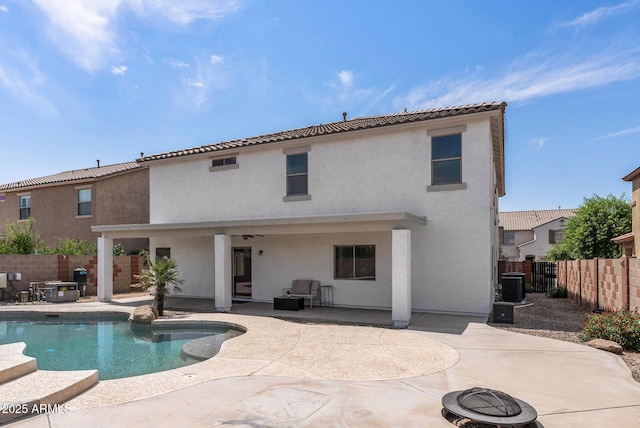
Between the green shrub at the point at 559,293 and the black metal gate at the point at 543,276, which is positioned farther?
the black metal gate at the point at 543,276

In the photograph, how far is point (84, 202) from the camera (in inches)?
894

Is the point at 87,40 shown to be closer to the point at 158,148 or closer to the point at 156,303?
the point at 158,148

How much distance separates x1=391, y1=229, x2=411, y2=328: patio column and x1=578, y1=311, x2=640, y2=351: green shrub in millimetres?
4149

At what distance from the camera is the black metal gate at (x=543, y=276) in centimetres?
2273

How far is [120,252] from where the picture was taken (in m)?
21.3

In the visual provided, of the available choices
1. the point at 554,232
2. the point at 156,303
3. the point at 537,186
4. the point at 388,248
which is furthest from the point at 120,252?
the point at 554,232

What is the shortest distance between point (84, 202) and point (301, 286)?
1567 centimetres

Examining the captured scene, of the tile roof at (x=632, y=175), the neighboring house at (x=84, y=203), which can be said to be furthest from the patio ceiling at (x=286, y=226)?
the tile roof at (x=632, y=175)

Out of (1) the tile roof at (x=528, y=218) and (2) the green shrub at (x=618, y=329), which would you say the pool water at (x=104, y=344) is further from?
(1) the tile roof at (x=528, y=218)

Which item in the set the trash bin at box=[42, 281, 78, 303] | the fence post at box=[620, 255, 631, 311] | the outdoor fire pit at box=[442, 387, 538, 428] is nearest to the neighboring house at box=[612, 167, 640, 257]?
the fence post at box=[620, 255, 631, 311]

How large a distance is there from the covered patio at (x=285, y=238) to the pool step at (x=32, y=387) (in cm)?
699

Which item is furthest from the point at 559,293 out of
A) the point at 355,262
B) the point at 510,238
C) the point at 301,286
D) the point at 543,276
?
the point at 510,238

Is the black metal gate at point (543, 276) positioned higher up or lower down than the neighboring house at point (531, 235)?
lower down

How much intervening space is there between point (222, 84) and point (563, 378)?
47.0ft
